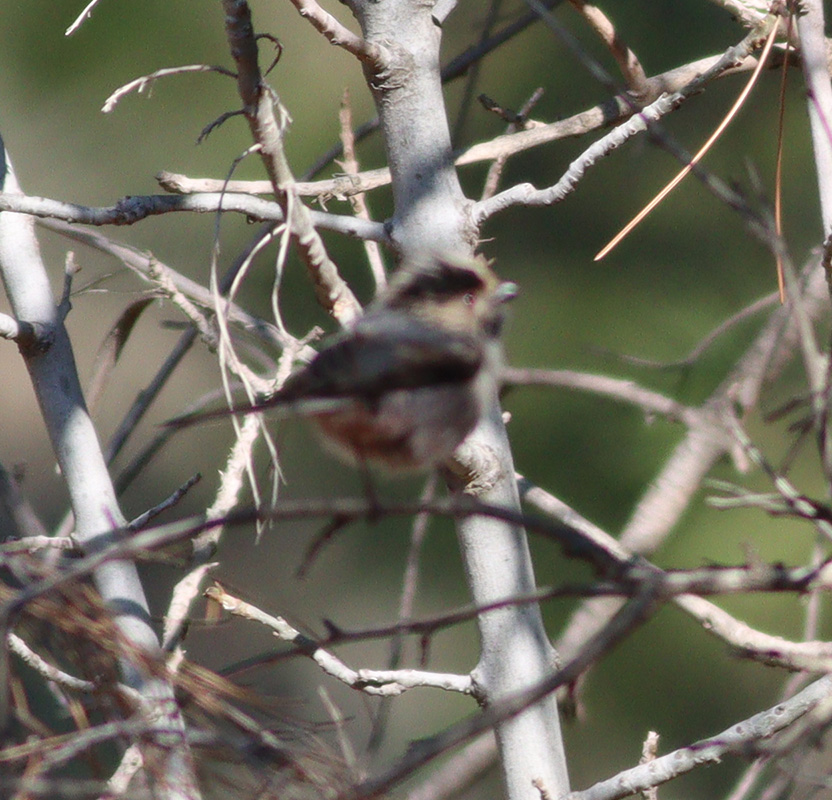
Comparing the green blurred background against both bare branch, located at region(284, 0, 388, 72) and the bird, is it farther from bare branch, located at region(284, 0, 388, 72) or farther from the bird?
the bird

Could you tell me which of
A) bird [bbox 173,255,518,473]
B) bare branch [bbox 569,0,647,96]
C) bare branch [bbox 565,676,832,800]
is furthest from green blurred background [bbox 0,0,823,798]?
bird [bbox 173,255,518,473]

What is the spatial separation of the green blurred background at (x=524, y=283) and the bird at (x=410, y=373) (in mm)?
1176

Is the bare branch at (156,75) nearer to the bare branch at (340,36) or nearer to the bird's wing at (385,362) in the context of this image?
the bare branch at (340,36)

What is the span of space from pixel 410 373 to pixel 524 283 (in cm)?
202

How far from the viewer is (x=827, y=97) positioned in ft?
4.28

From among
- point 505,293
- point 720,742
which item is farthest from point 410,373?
point 720,742

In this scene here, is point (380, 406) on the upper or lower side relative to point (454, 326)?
lower

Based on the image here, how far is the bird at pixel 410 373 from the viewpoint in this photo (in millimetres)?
1000

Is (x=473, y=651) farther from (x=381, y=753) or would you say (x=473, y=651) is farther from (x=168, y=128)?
(x=168, y=128)

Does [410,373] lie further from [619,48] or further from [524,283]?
[524,283]

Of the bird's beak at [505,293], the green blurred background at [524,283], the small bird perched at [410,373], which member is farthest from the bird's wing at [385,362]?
the green blurred background at [524,283]

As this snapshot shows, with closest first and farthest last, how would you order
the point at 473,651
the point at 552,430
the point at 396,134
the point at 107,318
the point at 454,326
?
the point at 454,326
the point at 396,134
the point at 552,430
the point at 473,651
the point at 107,318

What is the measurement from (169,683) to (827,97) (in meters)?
1.07

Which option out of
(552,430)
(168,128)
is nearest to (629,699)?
(552,430)
